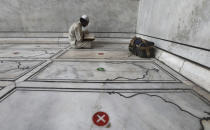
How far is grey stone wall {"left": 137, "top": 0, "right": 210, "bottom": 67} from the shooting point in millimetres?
1266

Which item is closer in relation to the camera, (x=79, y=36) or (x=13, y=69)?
(x=13, y=69)

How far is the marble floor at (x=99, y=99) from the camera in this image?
798 millimetres

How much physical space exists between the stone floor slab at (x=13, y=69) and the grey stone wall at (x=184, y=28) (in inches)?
90.0

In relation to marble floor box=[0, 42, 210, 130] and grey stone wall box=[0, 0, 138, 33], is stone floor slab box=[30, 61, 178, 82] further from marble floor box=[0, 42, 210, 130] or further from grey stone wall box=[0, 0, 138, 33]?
grey stone wall box=[0, 0, 138, 33]

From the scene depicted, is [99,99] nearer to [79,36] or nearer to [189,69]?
[189,69]

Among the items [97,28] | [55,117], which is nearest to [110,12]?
[97,28]

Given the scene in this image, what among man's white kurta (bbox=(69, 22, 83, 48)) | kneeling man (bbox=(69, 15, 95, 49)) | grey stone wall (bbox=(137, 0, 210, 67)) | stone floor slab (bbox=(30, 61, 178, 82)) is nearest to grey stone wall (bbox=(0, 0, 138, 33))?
kneeling man (bbox=(69, 15, 95, 49))

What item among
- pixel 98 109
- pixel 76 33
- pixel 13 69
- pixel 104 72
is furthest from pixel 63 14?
pixel 98 109

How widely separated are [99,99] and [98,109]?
13cm

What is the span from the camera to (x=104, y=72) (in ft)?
5.28

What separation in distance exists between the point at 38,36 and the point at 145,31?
11.9 ft

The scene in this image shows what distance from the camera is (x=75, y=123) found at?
2.60 ft

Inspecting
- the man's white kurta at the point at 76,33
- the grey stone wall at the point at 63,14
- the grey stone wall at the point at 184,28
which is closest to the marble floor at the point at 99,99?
the grey stone wall at the point at 184,28

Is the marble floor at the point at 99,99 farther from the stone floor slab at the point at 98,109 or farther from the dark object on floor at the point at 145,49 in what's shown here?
the dark object on floor at the point at 145,49
